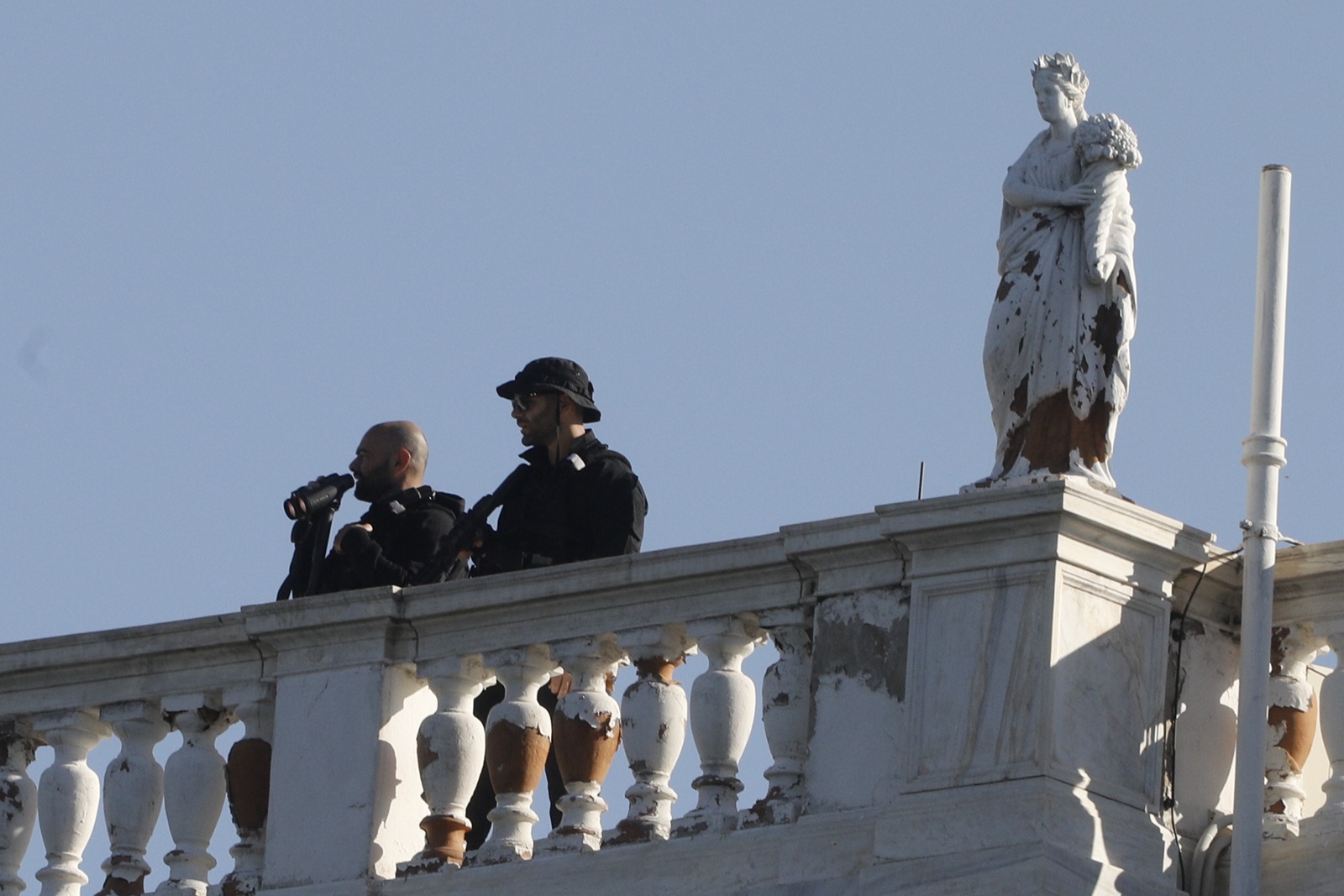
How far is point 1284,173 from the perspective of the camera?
1155 centimetres

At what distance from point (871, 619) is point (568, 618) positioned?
1158mm

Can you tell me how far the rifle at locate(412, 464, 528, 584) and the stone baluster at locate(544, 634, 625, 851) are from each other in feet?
3.82

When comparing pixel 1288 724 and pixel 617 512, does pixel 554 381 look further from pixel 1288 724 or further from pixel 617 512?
pixel 1288 724

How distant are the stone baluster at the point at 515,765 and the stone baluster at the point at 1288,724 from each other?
8.11 feet

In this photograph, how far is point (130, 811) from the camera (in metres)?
13.0

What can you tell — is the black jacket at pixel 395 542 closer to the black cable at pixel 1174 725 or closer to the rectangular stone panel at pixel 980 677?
the rectangular stone panel at pixel 980 677

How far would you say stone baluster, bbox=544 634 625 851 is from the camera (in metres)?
12.1

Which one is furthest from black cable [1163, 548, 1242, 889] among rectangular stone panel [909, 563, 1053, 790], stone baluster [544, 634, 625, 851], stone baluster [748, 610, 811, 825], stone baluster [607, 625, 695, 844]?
stone baluster [544, 634, 625, 851]

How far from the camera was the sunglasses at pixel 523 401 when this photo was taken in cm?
1360

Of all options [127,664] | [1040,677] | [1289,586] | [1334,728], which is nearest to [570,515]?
[127,664]

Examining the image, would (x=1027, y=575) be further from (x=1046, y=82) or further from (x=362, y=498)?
(x=362, y=498)

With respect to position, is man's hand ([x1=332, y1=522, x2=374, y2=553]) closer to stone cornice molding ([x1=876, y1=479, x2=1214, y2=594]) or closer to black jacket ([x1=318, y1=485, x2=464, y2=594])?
black jacket ([x1=318, y1=485, x2=464, y2=594])

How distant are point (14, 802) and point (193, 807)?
866mm

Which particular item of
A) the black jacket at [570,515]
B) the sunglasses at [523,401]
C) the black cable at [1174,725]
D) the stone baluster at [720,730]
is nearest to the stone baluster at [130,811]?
the black jacket at [570,515]
